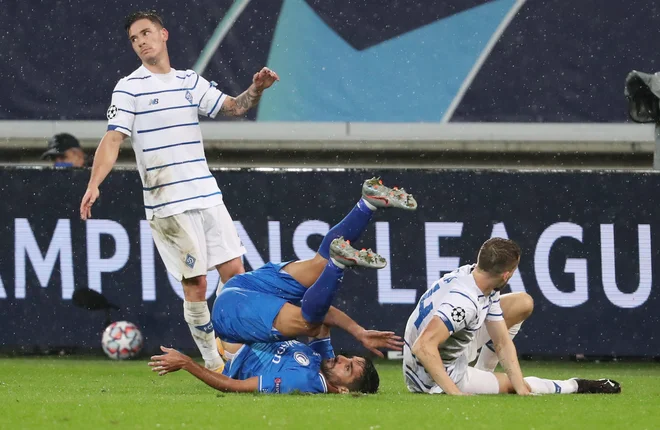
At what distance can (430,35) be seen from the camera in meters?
13.7

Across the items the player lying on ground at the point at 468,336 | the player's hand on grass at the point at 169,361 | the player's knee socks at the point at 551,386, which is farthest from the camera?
the player's knee socks at the point at 551,386

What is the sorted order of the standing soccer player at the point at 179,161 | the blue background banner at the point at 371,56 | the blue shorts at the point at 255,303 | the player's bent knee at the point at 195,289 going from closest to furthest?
the blue shorts at the point at 255,303 < the standing soccer player at the point at 179,161 < the player's bent knee at the point at 195,289 < the blue background banner at the point at 371,56

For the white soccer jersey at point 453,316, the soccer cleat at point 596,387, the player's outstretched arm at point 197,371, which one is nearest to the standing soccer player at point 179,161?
the player's outstretched arm at point 197,371

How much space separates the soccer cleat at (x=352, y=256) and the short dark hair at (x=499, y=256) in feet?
1.82

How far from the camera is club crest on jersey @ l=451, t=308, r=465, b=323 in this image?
705 cm

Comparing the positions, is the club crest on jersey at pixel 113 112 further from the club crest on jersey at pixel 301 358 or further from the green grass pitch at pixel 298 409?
the club crest on jersey at pixel 301 358

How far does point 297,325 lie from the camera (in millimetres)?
7391

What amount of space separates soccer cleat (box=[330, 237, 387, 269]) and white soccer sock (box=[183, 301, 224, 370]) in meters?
1.62

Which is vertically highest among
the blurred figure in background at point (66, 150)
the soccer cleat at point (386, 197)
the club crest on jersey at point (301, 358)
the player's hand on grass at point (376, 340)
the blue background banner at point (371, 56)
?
the blue background banner at point (371, 56)

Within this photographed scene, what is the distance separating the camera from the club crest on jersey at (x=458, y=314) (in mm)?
7051

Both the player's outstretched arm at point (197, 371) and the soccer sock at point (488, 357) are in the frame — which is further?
the soccer sock at point (488, 357)

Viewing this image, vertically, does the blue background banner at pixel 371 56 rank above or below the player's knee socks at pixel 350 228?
above

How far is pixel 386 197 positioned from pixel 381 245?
2.61m

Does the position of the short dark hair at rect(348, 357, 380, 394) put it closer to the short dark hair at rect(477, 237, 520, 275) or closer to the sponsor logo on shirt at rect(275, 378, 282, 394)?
the sponsor logo on shirt at rect(275, 378, 282, 394)
